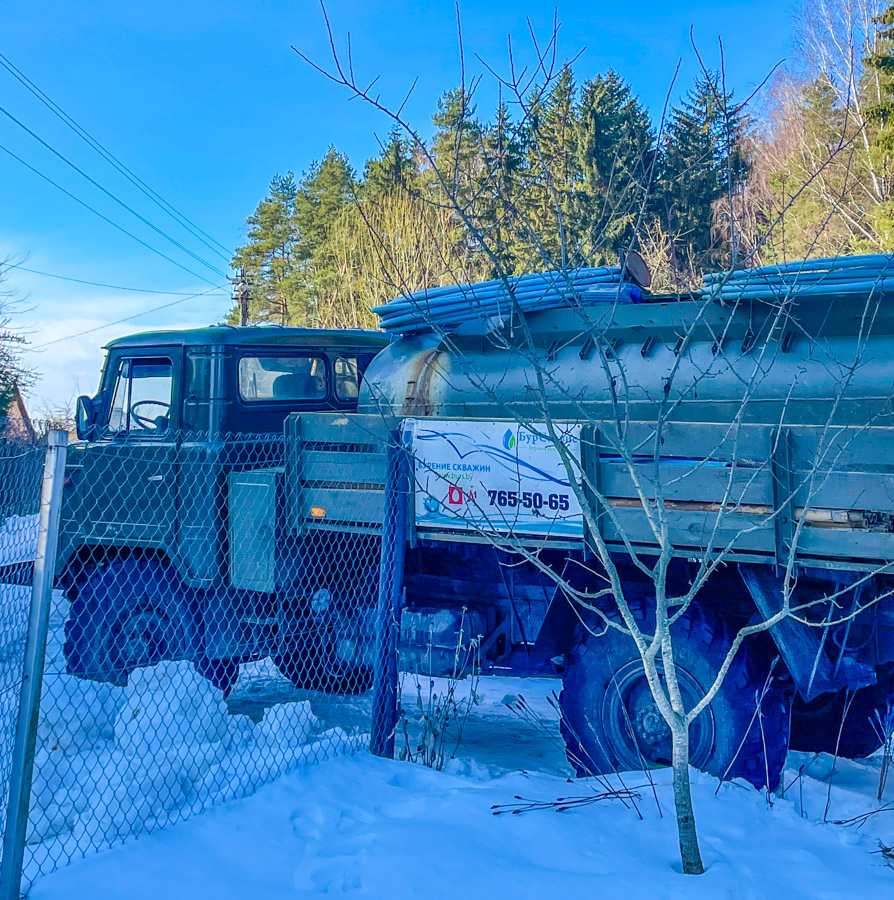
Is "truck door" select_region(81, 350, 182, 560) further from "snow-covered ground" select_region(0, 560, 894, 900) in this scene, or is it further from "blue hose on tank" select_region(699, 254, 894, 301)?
"blue hose on tank" select_region(699, 254, 894, 301)

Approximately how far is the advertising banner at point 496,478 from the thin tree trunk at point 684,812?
1444mm

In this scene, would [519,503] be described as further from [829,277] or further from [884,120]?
[884,120]

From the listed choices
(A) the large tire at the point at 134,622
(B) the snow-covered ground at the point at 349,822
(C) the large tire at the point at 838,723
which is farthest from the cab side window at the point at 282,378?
(C) the large tire at the point at 838,723

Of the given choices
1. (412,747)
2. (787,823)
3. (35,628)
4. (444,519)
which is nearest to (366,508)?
(444,519)

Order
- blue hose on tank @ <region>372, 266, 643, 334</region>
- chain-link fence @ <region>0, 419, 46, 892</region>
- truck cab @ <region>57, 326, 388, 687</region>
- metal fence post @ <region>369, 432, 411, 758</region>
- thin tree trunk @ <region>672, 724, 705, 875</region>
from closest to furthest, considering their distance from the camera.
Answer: thin tree trunk @ <region>672, 724, 705, 875</region> → chain-link fence @ <region>0, 419, 46, 892</region> → metal fence post @ <region>369, 432, 411, 758</region> → blue hose on tank @ <region>372, 266, 643, 334</region> → truck cab @ <region>57, 326, 388, 687</region>

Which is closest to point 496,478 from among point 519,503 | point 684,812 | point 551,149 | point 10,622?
point 519,503

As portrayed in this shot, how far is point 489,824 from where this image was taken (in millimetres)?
3312

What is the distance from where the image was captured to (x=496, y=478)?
14.7 ft

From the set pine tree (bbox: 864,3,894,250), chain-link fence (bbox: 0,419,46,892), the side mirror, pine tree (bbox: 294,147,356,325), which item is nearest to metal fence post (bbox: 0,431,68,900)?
chain-link fence (bbox: 0,419,46,892)

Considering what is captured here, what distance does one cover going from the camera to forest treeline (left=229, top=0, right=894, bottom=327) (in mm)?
3176

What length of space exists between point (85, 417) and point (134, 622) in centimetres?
159

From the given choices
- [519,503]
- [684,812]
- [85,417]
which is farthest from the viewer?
[85,417]

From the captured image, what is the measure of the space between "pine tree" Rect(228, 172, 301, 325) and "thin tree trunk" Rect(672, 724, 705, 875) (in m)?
40.8

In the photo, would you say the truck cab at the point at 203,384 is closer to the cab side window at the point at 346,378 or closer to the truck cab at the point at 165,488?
the truck cab at the point at 165,488
